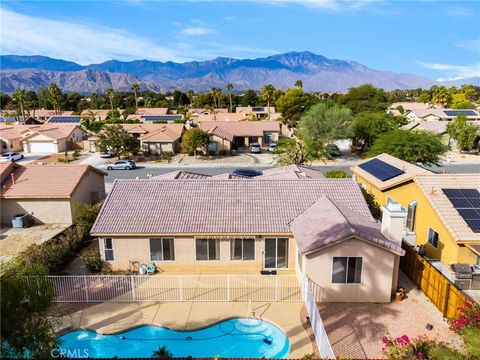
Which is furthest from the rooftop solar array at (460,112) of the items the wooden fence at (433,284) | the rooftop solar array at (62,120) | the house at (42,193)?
the rooftop solar array at (62,120)

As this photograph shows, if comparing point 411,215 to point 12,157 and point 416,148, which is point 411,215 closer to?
point 416,148

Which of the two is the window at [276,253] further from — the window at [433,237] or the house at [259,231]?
the window at [433,237]

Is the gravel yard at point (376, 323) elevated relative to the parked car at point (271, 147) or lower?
lower

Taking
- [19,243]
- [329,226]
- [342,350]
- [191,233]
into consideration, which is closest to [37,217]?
[19,243]

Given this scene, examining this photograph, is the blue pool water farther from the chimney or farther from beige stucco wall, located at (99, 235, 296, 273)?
the chimney

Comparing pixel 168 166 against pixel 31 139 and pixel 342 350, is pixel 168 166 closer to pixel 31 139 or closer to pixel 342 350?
pixel 31 139

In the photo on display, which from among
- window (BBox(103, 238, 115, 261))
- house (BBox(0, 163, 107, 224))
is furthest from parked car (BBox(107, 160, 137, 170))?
window (BBox(103, 238, 115, 261))
